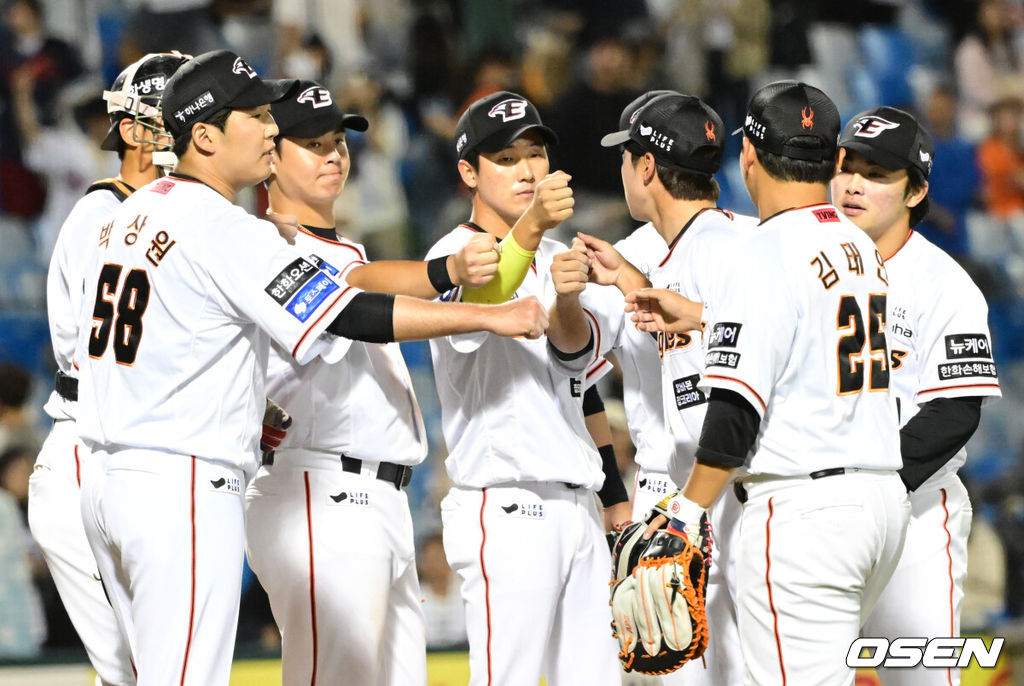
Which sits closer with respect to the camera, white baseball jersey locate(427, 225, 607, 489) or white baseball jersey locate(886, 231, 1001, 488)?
white baseball jersey locate(427, 225, 607, 489)

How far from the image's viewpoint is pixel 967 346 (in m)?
4.10

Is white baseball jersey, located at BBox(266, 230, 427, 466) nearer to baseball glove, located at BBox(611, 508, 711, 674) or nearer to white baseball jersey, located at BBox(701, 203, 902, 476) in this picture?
baseball glove, located at BBox(611, 508, 711, 674)

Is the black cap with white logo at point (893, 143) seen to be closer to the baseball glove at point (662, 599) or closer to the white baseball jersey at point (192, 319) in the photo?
the baseball glove at point (662, 599)

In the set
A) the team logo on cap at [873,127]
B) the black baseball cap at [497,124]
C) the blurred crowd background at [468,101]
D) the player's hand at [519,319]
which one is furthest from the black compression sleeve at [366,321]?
the blurred crowd background at [468,101]

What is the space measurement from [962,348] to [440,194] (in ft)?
18.3

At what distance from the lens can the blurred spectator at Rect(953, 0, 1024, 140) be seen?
10.3 metres

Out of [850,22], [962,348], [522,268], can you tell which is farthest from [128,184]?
[850,22]

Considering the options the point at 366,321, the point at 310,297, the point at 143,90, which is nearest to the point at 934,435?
the point at 366,321

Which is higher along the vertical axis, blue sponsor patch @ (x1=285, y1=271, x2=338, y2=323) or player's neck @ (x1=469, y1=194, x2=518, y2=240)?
player's neck @ (x1=469, y1=194, x2=518, y2=240)

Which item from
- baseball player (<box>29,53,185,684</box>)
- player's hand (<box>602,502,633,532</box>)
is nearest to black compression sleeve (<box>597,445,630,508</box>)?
player's hand (<box>602,502,633,532</box>)

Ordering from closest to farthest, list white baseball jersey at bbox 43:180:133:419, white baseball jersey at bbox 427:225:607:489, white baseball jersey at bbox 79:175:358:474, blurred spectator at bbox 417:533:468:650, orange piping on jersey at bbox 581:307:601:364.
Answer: white baseball jersey at bbox 79:175:358:474, white baseball jersey at bbox 427:225:607:489, orange piping on jersey at bbox 581:307:601:364, white baseball jersey at bbox 43:180:133:419, blurred spectator at bbox 417:533:468:650

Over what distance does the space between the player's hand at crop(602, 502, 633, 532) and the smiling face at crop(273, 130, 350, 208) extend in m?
1.57

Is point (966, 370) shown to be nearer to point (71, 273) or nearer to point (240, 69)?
point (240, 69)

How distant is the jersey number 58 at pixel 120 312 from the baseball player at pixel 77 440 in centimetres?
93
